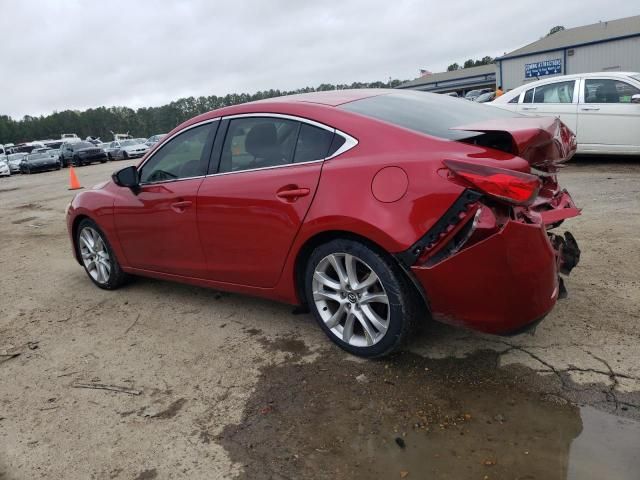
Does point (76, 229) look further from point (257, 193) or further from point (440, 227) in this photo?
point (440, 227)

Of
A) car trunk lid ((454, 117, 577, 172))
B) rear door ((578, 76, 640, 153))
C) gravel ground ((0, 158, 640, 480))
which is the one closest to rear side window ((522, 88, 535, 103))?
rear door ((578, 76, 640, 153))

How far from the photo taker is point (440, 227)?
263 cm

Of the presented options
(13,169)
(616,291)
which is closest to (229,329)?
(616,291)

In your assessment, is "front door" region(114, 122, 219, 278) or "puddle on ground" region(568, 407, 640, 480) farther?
"front door" region(114, 122, 219, 278)

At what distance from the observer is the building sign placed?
1264 inches

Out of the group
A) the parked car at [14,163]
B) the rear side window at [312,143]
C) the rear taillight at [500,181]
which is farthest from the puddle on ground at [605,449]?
the parked car at [14,163]

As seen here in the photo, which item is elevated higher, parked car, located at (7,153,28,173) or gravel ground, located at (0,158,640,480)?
parked car, located at (7,153,28,173)

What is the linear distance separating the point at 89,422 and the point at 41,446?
0.25 meters

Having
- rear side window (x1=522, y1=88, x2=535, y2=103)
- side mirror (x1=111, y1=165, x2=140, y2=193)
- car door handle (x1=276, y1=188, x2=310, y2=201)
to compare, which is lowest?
car door handle (x1=276, y1=188, x2=310, y2=201)

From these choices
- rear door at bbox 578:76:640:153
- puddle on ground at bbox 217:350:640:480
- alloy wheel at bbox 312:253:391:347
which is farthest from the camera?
rear door at bbox 578:76:640:153

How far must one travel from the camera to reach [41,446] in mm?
2725

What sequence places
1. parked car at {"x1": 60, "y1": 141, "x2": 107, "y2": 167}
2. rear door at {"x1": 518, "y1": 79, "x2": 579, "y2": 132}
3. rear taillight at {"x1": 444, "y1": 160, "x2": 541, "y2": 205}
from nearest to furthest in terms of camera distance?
rear taillight at {"x1": 444, "y1": 160, "x2": 541, "y2": 205} → rear door at {"x1": 518, "y1": 79, "x2": 579, "y2": 132} → parked car at {"x1": 60, "y1": 141, "x2": 107, "y2": 167}

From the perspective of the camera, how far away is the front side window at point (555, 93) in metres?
9.34

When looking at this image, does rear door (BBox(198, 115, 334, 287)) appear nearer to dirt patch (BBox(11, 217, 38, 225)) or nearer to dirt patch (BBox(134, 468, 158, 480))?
dirt patch (BBox(134, 468, 158, 480))
